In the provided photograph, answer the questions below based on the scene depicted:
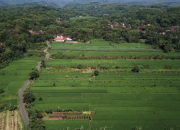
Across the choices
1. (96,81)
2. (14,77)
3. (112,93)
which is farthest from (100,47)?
(14,77)

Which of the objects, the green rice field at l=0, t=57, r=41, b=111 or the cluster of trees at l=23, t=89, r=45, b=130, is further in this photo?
the green rice field at l=0, t=57, r=41, b=111

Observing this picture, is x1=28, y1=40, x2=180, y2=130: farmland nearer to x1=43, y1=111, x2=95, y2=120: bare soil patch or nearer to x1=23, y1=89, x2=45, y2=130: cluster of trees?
x1=43, y1=111, x2=95, y2=120: bare soil patch

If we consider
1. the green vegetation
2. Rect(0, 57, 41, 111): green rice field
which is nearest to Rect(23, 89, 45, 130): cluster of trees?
the green vegetation

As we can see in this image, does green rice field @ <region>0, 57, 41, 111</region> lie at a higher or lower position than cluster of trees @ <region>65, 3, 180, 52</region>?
lower

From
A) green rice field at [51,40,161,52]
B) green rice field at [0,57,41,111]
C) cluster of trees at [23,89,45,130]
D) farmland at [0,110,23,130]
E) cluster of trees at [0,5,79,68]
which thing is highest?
cluster of trees at [0,5,79,68]

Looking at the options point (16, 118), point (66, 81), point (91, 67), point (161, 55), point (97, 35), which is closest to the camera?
point (16, 118)

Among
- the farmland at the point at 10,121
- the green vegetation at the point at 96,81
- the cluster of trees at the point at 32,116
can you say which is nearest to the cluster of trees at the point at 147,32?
the green vegetation at the point at 96,81

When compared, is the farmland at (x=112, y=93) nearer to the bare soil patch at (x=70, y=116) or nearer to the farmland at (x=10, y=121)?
the bare soil patch at (x=70, y=116)

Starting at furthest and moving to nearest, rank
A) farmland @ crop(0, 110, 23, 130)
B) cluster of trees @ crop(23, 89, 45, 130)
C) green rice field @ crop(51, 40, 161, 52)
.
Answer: green rice field @ crop(51, 40, 161, 52), farmland @ crop(0, 110, 23, 130), cluster of trees @ crop(23, 89, 45, 130)

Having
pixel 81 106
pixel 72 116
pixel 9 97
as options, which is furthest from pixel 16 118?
pixel 81 106

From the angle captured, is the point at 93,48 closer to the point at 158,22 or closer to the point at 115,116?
the point at 115,116
